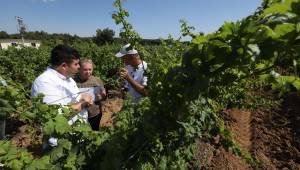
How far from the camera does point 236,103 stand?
319cm

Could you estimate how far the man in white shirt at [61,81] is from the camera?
330 cm

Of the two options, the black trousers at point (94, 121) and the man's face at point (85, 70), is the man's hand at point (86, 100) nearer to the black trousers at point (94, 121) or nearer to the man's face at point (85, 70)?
the man's face at point (85, 70)

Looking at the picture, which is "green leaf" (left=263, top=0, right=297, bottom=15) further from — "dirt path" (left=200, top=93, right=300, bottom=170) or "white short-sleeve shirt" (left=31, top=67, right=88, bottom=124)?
"dirt path" (left=200, top=93, right=300, bottom=170)

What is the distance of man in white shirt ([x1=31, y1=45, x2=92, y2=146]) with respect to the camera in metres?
3.30

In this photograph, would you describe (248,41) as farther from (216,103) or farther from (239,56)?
(216,103)

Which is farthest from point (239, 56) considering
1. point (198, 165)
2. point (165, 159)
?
point (198, 165)

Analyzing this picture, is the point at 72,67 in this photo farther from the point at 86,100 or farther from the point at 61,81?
the point at 86,100

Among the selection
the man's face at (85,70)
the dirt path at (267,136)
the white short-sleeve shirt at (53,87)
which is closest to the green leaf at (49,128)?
the white short-sleeve shirt at (53,87)

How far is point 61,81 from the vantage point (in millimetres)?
3447

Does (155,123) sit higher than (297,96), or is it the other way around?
(155,123)

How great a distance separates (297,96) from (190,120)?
724cm

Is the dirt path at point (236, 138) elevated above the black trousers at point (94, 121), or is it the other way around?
the black trousers at point (94, 121)

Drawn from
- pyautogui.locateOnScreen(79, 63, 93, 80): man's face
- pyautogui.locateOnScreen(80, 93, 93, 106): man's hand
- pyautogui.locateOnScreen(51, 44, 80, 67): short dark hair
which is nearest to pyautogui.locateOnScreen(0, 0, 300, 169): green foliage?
pyautogui.locateOnScreen(80, 93, 93, 106): man's hand

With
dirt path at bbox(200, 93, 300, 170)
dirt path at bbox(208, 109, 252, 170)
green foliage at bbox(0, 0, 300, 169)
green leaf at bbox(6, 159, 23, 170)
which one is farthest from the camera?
dirt path at bbox(200, 93, 300, 170)
